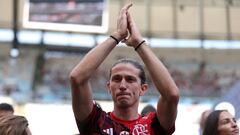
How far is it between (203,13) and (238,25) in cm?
113

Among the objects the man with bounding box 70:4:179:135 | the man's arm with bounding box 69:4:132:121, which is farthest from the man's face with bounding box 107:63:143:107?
the man's arm with bounding box 69:4:132:121

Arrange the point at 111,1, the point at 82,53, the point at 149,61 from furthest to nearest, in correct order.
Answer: the point at 82,53
the point at 111,1
the point at 149,61

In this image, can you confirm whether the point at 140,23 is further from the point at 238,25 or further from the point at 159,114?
the point at 159,114

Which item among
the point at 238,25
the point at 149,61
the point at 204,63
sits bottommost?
the point at 149,61

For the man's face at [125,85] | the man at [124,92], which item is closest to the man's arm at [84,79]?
the man at [124,92]

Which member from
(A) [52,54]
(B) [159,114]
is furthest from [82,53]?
(B) [159,114]

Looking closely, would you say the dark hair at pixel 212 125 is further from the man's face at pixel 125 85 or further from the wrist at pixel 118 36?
the wrist at pixel 118 36

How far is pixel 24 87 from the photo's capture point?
15641mm

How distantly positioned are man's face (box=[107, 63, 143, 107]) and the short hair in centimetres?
43

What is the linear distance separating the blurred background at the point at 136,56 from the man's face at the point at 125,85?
1108 centimetres

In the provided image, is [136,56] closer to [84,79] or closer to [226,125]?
[226,125]

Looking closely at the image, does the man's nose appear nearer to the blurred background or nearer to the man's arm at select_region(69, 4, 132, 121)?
the man's arm at select_region(69, 4, 132, 121)

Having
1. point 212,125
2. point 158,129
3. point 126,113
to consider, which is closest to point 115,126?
point 126,113

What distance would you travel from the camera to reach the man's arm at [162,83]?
7.25ft
